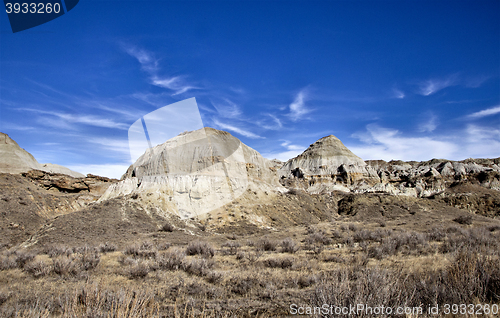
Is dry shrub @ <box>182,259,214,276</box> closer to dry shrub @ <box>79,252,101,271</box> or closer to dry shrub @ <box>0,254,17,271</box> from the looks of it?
dry shrub @ <box>79,252,101,271</box>

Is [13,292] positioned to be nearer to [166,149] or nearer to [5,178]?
[166,149]

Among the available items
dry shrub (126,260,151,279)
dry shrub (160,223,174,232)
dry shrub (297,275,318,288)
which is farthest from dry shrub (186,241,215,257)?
dry shrub (160,223,174,232)

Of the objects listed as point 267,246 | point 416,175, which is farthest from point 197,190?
point 416,175

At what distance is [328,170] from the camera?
5831cm

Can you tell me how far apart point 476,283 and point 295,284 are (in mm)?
3636

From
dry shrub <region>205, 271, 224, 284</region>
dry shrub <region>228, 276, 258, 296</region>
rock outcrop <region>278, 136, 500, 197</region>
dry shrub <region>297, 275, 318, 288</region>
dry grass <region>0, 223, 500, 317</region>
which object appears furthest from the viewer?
rock outcrop <region>278, 136, 500, 197</region>

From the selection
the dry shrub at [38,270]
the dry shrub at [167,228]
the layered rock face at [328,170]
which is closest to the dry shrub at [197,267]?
the dry shrub at [38,270]

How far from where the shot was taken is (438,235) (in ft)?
43.2

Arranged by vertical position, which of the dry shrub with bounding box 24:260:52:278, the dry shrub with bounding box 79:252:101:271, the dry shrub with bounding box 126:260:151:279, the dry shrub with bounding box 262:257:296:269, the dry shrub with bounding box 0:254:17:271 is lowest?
the dry shrub with bounding box 0:254:17:271

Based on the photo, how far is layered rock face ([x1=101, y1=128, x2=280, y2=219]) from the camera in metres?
22.2

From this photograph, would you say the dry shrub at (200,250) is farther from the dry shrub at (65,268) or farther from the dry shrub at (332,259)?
the dry shrub at (332,259)

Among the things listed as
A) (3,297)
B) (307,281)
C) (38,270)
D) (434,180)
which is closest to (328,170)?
(434,180)

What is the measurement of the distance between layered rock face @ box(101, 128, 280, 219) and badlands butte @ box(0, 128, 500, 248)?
0.09 meters

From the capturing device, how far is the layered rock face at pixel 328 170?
49.8m
